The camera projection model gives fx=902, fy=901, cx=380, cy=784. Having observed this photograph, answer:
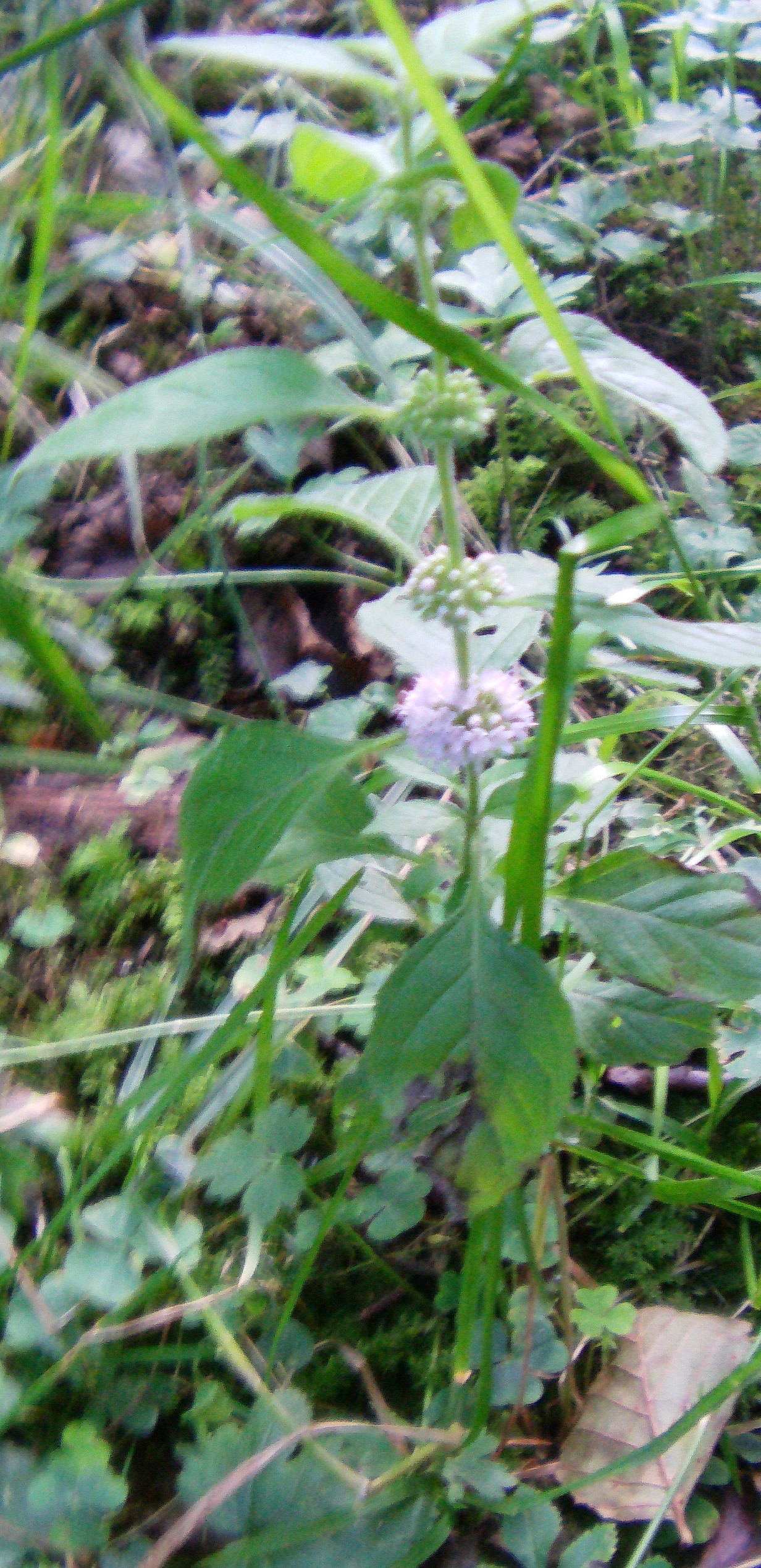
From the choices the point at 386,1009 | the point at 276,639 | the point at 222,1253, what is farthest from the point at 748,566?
the point at 222,1253

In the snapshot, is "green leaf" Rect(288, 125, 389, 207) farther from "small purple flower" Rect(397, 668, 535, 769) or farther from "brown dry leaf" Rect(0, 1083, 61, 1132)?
"brown dry leaf" Rect(0, 1083, 61, 1132)

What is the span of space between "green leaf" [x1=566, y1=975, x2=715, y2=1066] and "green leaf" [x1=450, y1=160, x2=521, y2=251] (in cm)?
76

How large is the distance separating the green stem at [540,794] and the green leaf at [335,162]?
1.28 ft

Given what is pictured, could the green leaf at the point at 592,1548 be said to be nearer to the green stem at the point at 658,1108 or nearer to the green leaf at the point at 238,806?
the green stem at the point at 658,1108

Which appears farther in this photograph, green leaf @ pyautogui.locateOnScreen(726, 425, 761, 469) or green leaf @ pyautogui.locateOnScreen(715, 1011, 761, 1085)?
green leaf @ pyautogui.locateOnScreen(726, 425, 761, 469)

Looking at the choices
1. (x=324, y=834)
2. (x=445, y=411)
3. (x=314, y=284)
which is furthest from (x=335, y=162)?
(x=324, y=834)

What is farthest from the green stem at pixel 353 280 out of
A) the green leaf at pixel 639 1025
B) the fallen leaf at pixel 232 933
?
the fallen leaf at pixel 232 933

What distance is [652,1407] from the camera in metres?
1.00

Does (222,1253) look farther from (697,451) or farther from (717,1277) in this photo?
(697,451)

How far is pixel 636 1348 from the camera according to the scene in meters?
1.05

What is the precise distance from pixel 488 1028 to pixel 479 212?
72 centimetres

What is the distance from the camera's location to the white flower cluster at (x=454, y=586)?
885 mm

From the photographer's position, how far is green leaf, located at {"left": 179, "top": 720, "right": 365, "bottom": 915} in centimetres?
76

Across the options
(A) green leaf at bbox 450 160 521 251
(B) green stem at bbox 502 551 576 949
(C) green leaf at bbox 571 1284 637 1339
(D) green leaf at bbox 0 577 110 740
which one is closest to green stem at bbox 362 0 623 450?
(A) green leaf at bbox 450 160 521 251
